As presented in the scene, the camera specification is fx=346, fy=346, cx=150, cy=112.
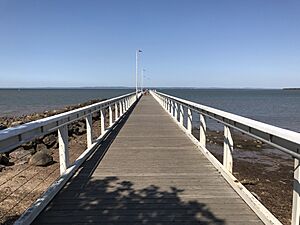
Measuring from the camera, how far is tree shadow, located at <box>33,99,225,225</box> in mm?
3801

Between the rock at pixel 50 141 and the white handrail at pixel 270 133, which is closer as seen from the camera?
the white handrail at pixel 270 133

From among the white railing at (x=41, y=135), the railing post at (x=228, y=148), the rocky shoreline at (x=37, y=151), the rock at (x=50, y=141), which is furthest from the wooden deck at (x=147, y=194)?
the rock at (x=50, y=141)

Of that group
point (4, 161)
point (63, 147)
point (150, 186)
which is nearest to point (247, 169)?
point (4, 161)

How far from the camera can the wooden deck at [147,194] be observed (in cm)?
387

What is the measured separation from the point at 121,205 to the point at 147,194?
0.53m

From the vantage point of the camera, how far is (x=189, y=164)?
6488mm

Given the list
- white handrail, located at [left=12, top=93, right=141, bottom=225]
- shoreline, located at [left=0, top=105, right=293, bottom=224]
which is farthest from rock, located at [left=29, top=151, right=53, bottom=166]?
white handrail, located at [left=12, top=93, right=141, bottom=225]

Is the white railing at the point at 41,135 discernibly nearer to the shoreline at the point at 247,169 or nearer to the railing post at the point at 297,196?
the shoreline at the point at 247,169

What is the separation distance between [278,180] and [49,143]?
878 centimetres

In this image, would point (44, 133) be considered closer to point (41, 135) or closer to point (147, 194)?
point (41, 135)

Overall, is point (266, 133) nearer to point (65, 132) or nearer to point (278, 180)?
point (65, 132)

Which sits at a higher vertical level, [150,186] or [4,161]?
[150,186]

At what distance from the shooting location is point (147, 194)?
15.4 ft

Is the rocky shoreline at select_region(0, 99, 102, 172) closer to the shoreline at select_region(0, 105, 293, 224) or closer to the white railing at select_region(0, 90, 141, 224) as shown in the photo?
the shoreline at select_region(0, 105, 293, 224)
